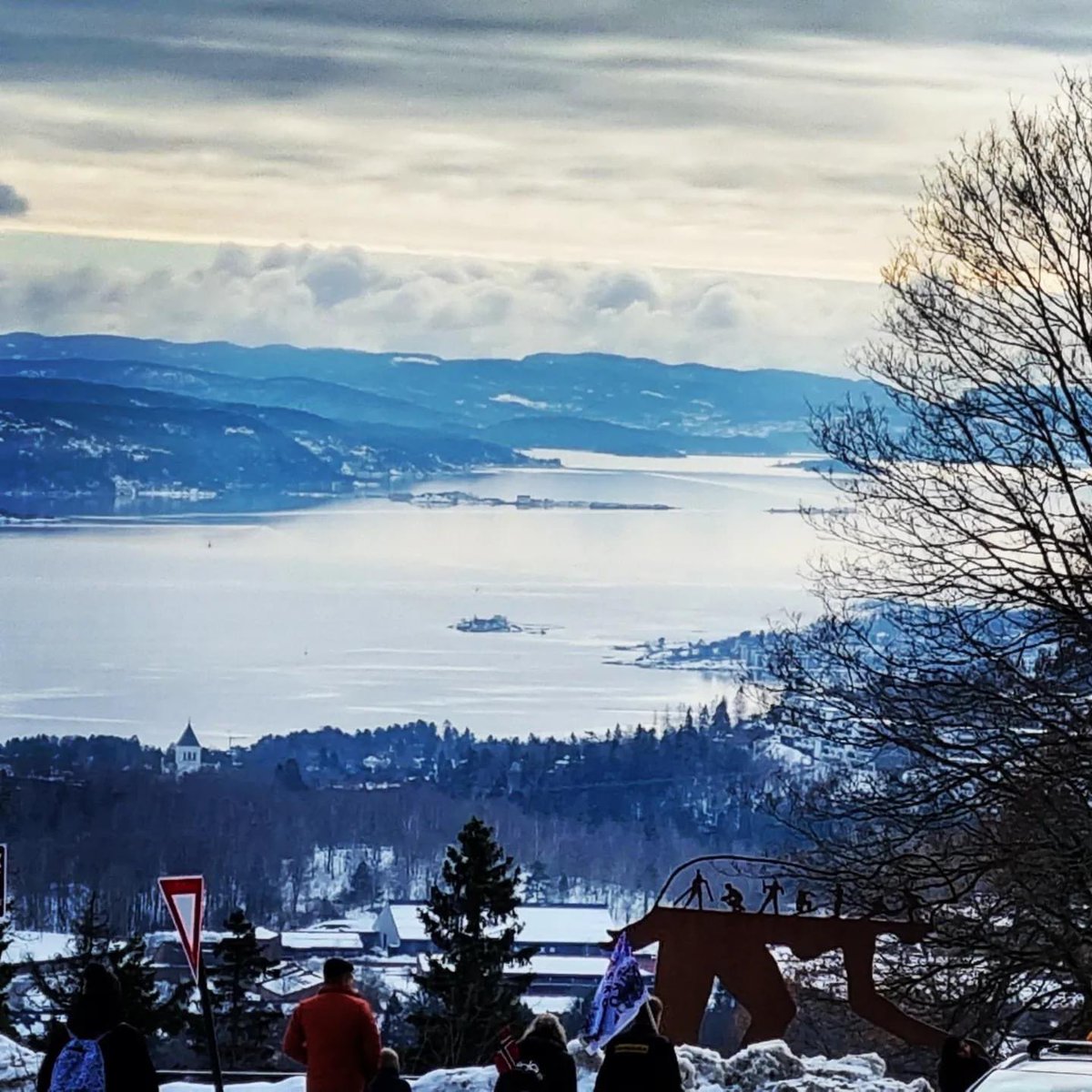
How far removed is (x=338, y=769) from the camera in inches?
5566

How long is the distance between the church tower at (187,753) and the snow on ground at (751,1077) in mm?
132854

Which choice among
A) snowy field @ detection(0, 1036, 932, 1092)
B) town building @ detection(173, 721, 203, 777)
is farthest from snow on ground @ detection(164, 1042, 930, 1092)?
town building @ detection(173, 721, 203, 777)

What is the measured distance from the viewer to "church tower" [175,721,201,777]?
148 m

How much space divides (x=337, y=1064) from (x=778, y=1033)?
21.4 feet

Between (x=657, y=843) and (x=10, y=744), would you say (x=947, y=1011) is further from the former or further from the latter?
(x=10, y=744)

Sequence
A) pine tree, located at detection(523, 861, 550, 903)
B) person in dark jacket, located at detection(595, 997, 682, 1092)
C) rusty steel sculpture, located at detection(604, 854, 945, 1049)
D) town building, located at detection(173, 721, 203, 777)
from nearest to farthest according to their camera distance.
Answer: person in dark jacket, located at detection(595, 997, 682, 1092), rusty steel sculpture, located at detection(604, 854, 945, 1049), pine tree, located at detection(523, 861, 550, 903), town building, located at detection(173, 721, 203, 777)

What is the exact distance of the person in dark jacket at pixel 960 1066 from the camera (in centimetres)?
1440

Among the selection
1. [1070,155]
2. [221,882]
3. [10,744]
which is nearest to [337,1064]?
[1070,155]

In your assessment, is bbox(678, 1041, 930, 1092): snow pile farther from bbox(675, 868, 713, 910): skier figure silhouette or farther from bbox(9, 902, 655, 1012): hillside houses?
bbox(9, 902, 655, 1012): hillside houses

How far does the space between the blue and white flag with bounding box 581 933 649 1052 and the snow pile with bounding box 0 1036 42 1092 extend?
209 inches

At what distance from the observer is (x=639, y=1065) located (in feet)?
36.1


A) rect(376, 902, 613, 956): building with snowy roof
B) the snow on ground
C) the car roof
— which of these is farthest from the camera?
rect(376, 902, 613, 956): building with snowy roof

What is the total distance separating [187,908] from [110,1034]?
3.75 m

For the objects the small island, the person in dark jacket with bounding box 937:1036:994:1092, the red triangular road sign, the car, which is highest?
the small island
